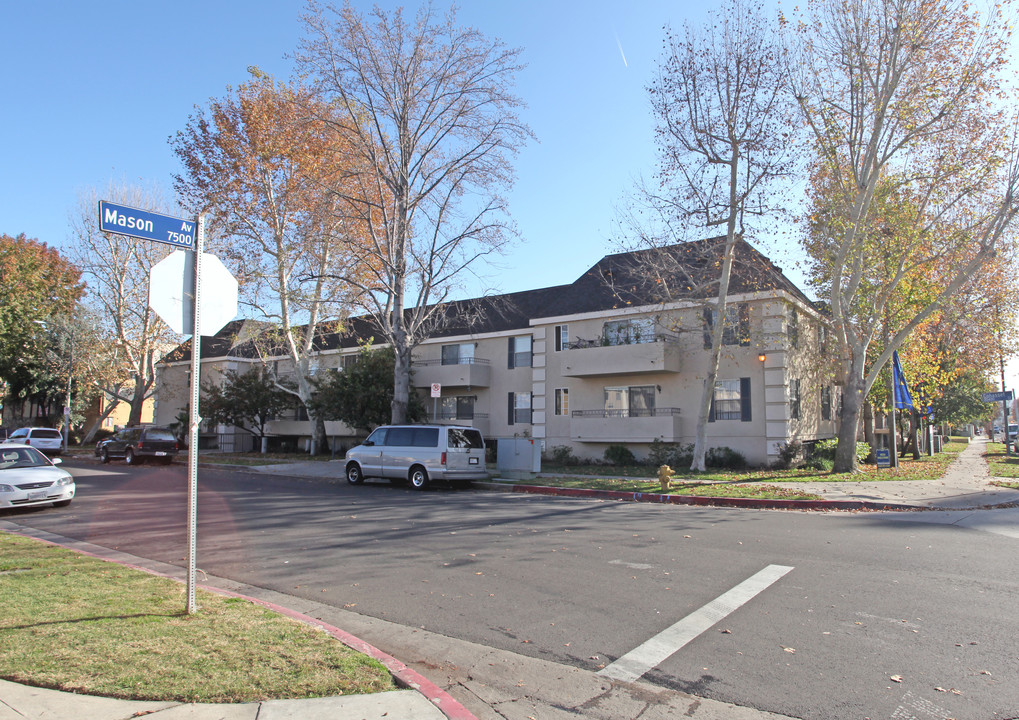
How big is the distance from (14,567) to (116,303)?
35516 mm

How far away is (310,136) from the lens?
2888cm

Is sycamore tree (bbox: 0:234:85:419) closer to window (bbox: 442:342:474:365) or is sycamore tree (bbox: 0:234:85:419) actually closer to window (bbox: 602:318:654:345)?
window (bbox: 442:342:474:365)

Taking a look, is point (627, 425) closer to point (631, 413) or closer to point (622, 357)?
point (631, 413)

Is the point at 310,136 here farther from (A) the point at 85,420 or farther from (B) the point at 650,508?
(A) the point at 85,420

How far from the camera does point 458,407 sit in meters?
33.4

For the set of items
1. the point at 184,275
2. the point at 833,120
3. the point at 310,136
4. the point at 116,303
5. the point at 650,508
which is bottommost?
the point at 650,508

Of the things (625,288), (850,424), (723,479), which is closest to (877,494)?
(723,479)

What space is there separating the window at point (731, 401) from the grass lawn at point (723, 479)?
2.24 m

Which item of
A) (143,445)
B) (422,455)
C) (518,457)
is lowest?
(143,445)

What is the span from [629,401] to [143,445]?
20.9 metres

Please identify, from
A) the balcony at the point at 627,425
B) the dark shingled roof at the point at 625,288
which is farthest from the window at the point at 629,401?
the dark shingled roof at the point at 625,288

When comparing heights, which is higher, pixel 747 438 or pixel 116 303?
pixel 116 303

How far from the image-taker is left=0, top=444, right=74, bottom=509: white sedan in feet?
43.8

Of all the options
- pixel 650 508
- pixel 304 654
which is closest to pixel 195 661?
pixel 304 654
